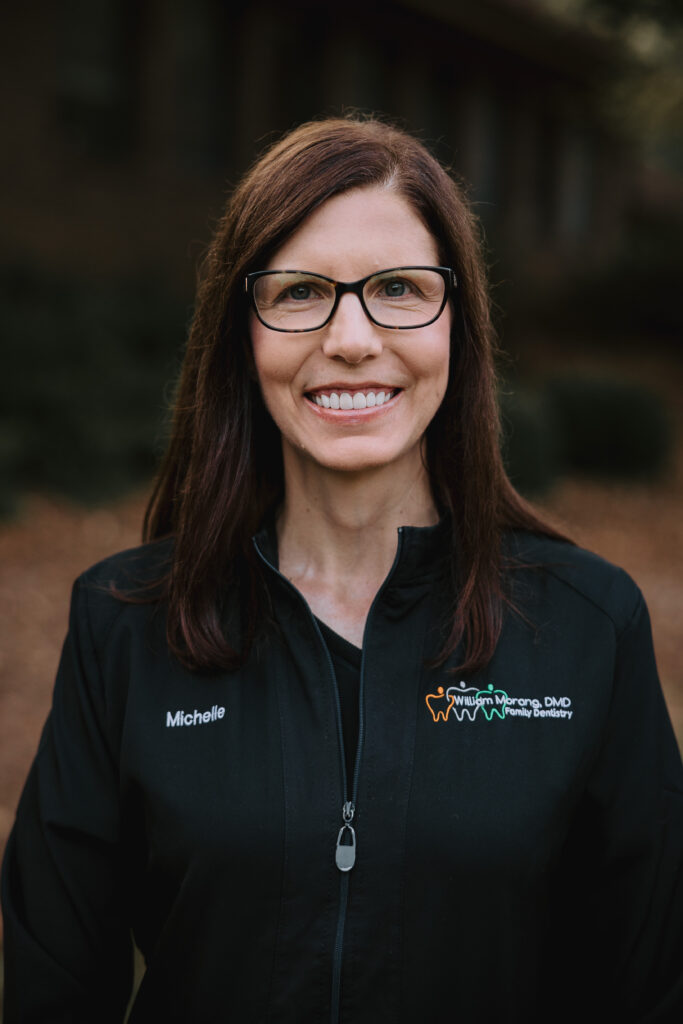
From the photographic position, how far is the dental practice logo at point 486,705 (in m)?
2.05

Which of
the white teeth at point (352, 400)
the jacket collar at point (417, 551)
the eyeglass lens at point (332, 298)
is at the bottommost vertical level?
the jacket collar at point (417, 551)

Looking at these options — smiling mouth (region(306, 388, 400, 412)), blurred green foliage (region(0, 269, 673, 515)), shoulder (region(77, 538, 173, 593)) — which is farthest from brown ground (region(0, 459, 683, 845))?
shoulder (region(77, 538, 173, 593))

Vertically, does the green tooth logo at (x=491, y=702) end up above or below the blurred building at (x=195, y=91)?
below

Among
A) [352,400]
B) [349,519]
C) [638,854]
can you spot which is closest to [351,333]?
[352,400]

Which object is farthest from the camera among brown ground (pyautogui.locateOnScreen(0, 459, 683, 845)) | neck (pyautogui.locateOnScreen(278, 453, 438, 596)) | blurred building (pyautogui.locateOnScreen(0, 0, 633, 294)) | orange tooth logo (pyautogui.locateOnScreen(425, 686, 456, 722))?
blurred building (pyautogui.locateOnScreen(0, 0, 633, 294))

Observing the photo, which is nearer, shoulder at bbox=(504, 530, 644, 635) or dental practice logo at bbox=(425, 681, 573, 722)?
dental practice logo at bbox=(425, 681, 573, 722)

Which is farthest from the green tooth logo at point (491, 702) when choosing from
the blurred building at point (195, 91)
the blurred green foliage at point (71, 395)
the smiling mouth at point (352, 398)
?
the blurred building at point (195, 91)

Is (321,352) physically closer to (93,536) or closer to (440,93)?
(93,536)

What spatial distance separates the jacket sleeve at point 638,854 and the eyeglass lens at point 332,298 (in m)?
0.88

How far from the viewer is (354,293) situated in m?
2.07

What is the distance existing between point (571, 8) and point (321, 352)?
922 centimetres

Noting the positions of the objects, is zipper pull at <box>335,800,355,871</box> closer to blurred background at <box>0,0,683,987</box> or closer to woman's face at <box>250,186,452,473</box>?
woman's face at <box>250,186,452,473</box>

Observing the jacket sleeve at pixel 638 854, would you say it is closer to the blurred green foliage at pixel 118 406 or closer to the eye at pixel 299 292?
the eye at pixel 299 292

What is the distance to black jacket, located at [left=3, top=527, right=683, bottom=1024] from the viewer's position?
6.36 ft
